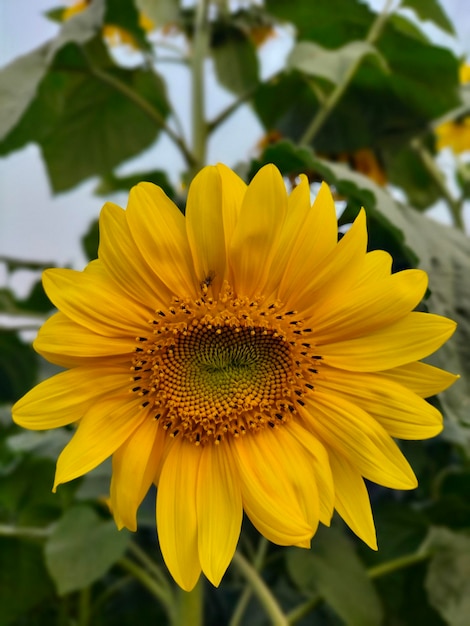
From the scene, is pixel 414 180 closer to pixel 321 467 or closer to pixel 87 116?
pixel 87 116

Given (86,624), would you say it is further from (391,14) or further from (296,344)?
(391,14)

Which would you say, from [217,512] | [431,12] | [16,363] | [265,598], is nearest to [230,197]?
[217,512]

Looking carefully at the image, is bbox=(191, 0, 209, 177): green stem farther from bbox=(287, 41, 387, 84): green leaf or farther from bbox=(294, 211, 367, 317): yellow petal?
bbox=(294, 211, 367, 317): yellow petal

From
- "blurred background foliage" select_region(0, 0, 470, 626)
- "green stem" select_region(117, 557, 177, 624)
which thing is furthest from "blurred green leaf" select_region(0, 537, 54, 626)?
"green stem" select_region(117, 557, 177, 624)

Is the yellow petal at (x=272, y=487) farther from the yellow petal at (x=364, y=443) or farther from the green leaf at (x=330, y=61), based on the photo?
the green leaf at (x=330, y=61)

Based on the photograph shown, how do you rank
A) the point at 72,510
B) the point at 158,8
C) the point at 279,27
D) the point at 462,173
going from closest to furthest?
the point at 72,510
the point at 158,8
the point at 279,27
the point at 462,173

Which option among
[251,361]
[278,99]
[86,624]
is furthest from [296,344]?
[278,99]

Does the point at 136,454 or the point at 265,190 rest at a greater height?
the point at 265,190
